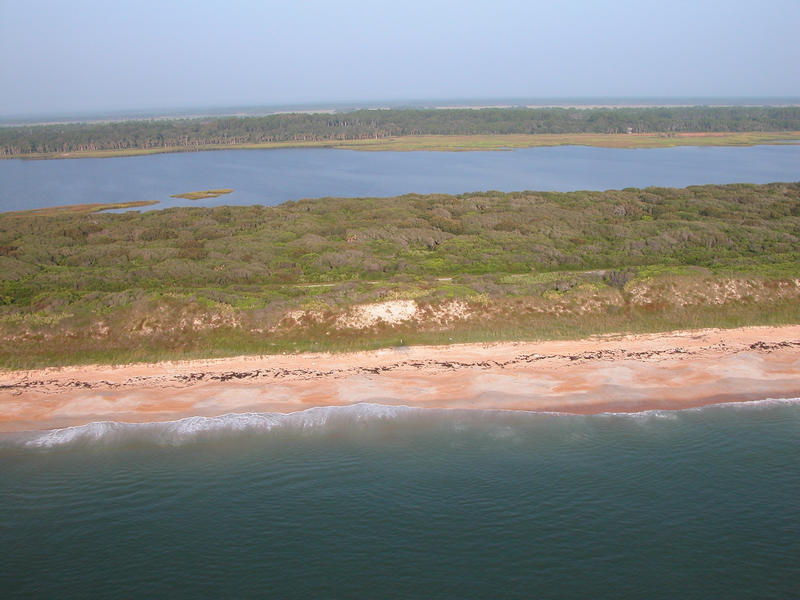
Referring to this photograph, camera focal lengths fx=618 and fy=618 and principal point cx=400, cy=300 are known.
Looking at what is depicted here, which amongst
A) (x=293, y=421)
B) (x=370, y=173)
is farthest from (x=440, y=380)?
(x=370, y=173)

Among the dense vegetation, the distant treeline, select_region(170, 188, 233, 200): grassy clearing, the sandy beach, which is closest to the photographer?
the sandy beach

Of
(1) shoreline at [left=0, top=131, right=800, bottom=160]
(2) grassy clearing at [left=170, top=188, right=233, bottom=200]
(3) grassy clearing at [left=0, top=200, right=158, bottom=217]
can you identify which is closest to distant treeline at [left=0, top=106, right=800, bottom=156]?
(1) shoreline at [left=0, top=131, right=800, bottom=160]

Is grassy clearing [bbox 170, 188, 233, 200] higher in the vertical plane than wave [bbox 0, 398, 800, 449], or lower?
higher

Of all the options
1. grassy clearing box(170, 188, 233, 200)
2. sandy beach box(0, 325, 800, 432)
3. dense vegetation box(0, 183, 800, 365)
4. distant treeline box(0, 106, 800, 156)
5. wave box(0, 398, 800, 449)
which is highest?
distant treeline box(0, 106, 800, 156)

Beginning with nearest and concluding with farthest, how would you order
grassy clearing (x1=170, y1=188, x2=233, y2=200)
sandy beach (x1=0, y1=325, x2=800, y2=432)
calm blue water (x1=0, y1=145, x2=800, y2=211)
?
sandy beach (x1=0, y1=325, x2=800, y2=432), grassy clearing (x1=170, y1=188, x2=233, y2=200), calm blue water (x1=0, y1=145, x2=800, y2=211)

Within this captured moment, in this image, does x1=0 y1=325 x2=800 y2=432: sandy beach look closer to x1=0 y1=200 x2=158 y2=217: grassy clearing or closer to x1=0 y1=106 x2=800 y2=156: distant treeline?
x1=0 y1=200 x2=158 y2=217: grassy clearing

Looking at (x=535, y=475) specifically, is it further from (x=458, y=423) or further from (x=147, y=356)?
(x=147, y=356)

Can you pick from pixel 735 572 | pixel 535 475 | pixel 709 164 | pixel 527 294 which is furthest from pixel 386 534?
pixel 709 164
